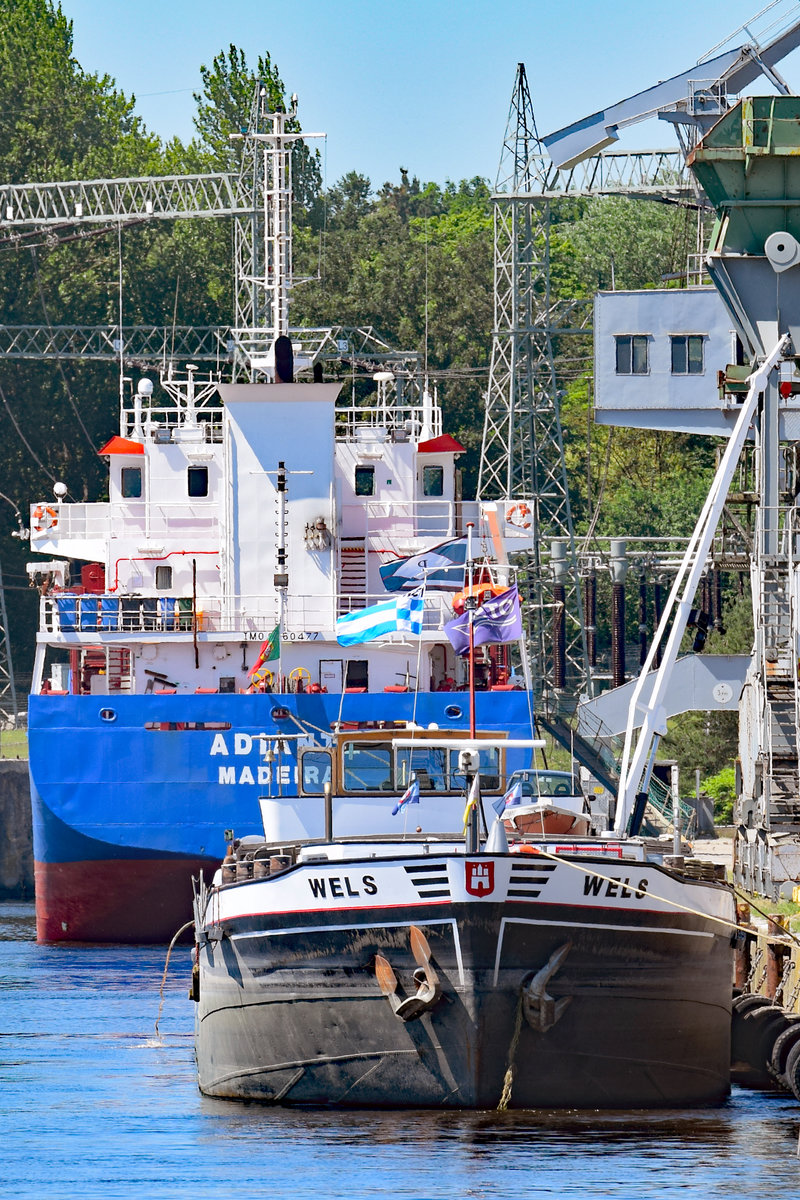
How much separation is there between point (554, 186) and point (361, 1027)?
48.0 m

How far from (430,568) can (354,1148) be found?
1818 centimetres

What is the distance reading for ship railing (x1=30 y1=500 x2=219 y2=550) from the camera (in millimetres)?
47375

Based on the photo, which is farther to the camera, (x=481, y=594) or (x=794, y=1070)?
(x=481, y=594)

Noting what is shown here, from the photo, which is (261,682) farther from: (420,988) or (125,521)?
(420,988)

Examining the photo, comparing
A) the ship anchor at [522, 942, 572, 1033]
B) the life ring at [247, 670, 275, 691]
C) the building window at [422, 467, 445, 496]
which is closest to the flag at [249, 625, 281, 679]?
the life ring at [247, 670, 275, 691]

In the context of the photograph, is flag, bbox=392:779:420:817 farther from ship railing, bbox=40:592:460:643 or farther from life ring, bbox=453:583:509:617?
ship railing, bbox=40:592:460:643

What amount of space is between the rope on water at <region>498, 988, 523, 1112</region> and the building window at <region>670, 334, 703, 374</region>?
3235cm

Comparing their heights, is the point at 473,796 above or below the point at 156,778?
above

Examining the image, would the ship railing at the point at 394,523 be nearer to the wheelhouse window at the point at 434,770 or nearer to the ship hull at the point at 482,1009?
the wheelhouse window at the point at 434,770

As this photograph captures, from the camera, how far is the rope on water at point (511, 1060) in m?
22.2

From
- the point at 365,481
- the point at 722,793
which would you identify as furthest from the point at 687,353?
the point at 722,793

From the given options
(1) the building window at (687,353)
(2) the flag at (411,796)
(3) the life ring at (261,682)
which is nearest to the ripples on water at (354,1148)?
(2) the flag at (411,796)

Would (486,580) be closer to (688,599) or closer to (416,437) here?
(416,437)

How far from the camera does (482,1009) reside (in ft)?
72.2
